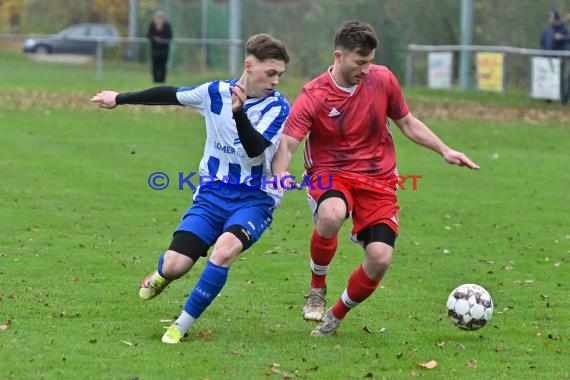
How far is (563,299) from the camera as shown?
29.5ft

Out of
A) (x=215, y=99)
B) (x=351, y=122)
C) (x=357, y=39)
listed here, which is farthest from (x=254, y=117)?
(x=357, y=39)

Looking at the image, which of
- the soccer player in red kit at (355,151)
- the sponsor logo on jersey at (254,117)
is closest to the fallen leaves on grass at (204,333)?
the soccer player in red kit at (355,151)

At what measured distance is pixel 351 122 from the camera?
750 centimetres

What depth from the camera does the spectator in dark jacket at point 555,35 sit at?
26594 mm

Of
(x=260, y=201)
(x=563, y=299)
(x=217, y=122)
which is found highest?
(x=217, y=122)

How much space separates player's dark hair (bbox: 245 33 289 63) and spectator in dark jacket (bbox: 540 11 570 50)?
20591mm

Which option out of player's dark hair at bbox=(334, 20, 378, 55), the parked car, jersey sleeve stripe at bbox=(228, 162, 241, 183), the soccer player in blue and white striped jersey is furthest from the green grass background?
the parked car

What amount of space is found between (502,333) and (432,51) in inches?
962

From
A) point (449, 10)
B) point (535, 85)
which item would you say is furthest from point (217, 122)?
point (449, 10)

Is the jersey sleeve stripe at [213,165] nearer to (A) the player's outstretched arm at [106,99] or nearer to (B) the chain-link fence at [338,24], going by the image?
(A) the player's outstretched arm at [106,99]

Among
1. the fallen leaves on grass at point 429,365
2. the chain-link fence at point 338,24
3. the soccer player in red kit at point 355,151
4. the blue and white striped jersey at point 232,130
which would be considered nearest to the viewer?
the fallen leaves on grass at point 429,365

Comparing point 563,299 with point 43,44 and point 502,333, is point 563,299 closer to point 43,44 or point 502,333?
point 502,333

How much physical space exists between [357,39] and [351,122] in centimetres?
58

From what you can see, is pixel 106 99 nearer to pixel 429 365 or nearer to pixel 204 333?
pixel 204 333
